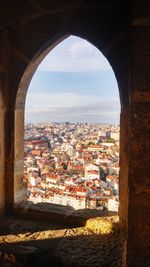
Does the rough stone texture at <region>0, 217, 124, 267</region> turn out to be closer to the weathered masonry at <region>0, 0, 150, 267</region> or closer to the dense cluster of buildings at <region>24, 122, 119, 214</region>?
the weathered masonry at <region>0, 0, 150, 267</region>

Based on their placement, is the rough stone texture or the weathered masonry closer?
the weathered masonry

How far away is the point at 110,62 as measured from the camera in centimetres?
338

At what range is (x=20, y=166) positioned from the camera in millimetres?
4027

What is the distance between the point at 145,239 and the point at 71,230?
1550mm

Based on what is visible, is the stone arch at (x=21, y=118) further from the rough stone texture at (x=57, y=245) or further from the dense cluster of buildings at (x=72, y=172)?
the dense cluster of buildings at (x=72, y=172)

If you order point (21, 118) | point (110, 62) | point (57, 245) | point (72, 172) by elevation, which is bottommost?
point (72, 172)

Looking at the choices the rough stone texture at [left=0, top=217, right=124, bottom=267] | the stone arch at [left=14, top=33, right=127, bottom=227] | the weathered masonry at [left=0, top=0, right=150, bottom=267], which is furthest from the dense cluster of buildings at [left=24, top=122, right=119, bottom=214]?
the rough stone texture at [left=0, top=217, right=124, bottom=267]

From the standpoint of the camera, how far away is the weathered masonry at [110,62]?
1.95m

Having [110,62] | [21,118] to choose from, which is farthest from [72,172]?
[110,62]

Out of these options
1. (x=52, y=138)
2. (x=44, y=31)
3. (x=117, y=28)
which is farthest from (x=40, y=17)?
(x=52, y=138)

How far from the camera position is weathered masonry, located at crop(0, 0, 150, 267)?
76.9 inches

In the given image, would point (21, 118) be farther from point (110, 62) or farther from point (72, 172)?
point (72, 172)

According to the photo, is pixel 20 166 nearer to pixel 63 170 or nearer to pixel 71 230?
pixel 71 230

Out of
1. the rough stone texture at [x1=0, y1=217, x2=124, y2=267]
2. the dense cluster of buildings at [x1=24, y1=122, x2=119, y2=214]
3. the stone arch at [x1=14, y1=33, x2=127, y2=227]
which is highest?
the stone arch at [x1=14, y1=33, x2=127, y2=227]
